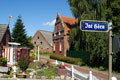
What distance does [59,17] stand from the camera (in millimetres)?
32906

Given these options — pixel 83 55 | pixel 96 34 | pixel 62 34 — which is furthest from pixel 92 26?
pixel 62 34

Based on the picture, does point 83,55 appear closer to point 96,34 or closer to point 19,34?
point 96,34

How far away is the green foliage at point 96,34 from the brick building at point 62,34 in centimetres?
198

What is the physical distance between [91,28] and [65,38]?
25.4 meters

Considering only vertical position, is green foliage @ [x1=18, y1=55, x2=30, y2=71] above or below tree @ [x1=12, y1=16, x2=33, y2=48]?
below

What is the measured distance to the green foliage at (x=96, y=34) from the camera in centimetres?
1534

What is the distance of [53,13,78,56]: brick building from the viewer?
3030cm

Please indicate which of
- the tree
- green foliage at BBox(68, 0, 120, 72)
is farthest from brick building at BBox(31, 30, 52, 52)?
green foliage at BBox(68, 0, 120, 72)

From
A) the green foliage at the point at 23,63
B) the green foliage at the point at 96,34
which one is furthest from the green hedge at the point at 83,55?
the green foliage at the point at 23,63

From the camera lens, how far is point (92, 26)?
16.2 ft

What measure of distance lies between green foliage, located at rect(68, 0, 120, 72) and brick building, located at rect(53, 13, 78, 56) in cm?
198

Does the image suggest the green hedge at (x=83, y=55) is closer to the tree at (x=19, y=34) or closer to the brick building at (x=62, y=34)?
the brick building at (x=62, y=34)

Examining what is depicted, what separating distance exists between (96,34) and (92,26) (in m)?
11.8

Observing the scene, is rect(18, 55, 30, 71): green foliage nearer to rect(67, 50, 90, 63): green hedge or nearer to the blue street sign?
the blue street sign
